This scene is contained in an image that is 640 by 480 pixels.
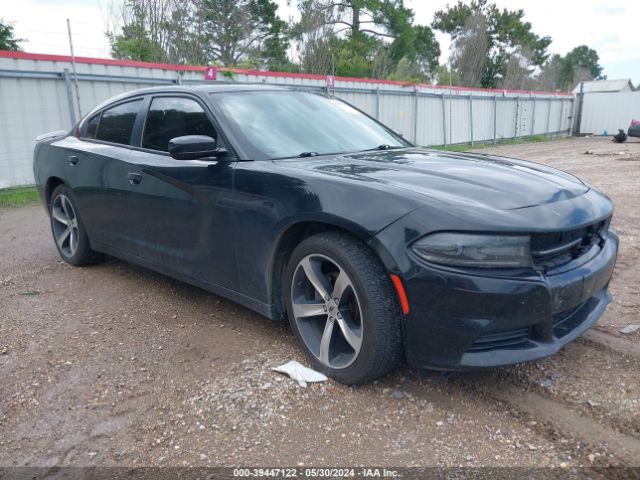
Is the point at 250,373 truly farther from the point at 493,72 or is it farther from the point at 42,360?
the point at 493,72

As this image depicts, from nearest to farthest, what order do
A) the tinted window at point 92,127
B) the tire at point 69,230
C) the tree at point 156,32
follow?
the tinted window at point 92,127 < the tire at point 69,230 < the tree at point 156,32

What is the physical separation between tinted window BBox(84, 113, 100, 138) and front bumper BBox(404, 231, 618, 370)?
349 cm

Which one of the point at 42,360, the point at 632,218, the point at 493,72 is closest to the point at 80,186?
the point at 42,360

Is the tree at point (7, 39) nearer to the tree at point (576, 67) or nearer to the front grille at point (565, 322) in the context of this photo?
the front grille at point (565, 322)

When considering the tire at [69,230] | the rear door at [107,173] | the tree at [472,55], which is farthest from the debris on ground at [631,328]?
the tree at [472,55]

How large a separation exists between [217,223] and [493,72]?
42.4m

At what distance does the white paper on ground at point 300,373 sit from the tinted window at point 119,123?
229cm

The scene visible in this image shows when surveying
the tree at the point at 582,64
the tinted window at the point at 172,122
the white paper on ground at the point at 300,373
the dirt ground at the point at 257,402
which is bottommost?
the dirt ground at the point at 257,402

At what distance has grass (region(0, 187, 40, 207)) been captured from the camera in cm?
874

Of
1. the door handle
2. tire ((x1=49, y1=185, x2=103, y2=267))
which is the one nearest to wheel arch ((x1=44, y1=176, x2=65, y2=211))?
tire ((x1=49, y1=185, x2=103, y2=267))

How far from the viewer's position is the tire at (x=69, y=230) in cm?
491

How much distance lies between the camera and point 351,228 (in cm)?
267

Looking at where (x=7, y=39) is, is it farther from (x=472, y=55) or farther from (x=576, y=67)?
(x=576, y=67)

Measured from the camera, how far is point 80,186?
467 centimetres
